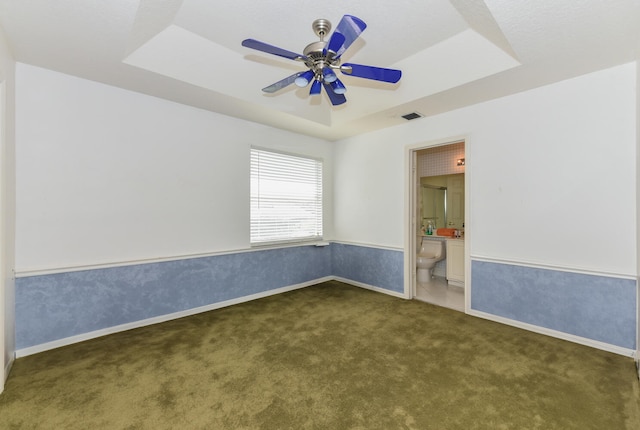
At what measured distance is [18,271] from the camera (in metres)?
2.43

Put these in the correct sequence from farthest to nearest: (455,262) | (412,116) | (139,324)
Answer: (455,262) → (412,116) → (139,324)

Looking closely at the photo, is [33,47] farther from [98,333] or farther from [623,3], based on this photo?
[623,3]

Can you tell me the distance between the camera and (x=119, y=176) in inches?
115

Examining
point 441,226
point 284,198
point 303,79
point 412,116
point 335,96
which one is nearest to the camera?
point 303,79

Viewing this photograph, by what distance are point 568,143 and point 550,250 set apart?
3.42 ft

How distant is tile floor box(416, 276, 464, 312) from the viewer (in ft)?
12.3

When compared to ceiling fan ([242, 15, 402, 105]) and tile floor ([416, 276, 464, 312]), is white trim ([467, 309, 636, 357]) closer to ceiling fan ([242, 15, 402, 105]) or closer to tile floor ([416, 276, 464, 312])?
tile floor ([416, 276, 464, 312])

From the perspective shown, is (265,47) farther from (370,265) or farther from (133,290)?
(370,265)

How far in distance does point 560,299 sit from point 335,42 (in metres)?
3.09

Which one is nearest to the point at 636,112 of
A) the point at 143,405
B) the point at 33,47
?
the point at 143,405

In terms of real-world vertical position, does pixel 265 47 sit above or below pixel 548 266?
above

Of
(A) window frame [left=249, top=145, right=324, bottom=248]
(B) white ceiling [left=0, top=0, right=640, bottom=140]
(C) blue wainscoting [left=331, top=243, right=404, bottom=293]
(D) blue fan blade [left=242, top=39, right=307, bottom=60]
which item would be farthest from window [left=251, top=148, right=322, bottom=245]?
(D) blue fan blade [left=242, top=39, right=307, bottom=60]

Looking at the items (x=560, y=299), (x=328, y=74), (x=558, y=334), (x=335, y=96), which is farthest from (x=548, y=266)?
(x=328, y=74)

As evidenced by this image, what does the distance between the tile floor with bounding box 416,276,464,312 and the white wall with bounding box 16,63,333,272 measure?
2682mm
